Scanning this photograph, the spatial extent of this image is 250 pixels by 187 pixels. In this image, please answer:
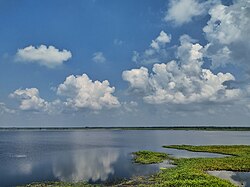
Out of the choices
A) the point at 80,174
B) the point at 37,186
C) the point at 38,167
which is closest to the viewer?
the point at 37,186

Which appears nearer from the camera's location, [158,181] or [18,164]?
[158,181]

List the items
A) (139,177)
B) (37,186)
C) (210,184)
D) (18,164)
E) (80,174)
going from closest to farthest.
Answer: (210,184) < (37,186) < (139,177) < (80,174) < (18,164)

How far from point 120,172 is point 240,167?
19849 mm

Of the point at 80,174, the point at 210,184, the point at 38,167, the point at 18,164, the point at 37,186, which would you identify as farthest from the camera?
the point at 18,164

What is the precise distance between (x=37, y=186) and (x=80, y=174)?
10.3 m

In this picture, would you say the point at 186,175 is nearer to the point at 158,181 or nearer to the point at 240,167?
the point at 158,181

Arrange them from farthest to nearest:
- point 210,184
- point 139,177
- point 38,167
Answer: point 38,167 < point 139,177 < point 210,184

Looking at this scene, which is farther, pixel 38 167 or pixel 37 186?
pixel 38 167

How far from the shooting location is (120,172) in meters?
52.9

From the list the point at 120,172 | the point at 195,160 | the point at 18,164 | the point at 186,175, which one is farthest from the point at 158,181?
the point at 18,164

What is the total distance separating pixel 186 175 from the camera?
140 ft

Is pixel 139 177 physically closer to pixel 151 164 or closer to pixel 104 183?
pixel 104 183

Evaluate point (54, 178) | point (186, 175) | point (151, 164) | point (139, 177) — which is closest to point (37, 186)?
point (54, 178)

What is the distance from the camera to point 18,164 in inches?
2461
